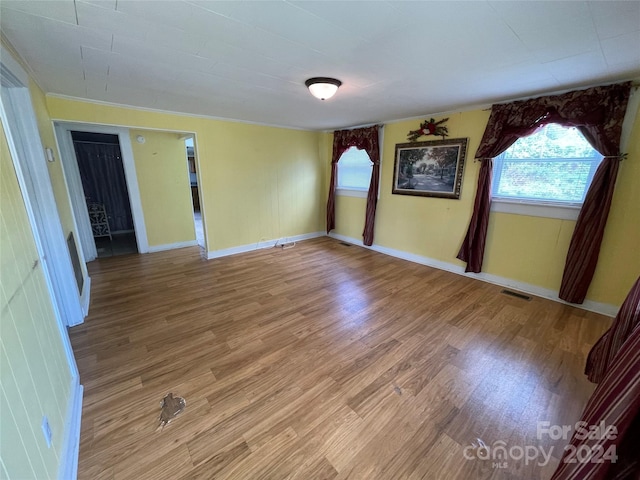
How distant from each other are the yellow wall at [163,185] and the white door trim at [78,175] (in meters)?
0.08

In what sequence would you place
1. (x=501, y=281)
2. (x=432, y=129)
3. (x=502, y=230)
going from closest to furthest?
1. (x=502, y=230)
2. (x=501, y=281)
3. (x=432, y=129)

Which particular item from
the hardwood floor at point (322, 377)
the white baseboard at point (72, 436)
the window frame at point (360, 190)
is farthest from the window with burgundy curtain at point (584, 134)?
the white baseboard at point (72, 436)

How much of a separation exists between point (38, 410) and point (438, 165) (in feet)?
14.5

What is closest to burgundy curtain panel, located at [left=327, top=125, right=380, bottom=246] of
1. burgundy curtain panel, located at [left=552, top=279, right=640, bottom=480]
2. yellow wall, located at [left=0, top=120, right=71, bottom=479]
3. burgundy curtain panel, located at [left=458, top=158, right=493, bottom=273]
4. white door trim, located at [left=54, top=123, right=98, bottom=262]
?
burgundy curtain panel, located at [left=458, top=158, right=493, bottom=273]

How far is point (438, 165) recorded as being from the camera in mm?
3777

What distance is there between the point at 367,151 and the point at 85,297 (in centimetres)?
454

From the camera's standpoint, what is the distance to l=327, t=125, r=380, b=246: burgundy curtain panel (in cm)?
450

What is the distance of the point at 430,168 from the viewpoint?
3879 mm

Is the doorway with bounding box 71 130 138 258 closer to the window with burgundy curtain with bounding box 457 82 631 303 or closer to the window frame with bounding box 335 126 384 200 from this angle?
the window frame with bounding box 335 126 384 200

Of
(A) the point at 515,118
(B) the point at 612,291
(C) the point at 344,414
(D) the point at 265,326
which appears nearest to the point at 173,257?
(D) the point at 265,326

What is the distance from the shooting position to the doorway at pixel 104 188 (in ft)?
16.9

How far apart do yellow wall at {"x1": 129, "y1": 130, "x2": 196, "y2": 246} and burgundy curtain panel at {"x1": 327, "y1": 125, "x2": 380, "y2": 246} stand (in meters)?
2.89

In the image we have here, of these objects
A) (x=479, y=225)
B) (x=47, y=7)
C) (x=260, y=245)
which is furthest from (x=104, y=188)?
(x=479, y=225)

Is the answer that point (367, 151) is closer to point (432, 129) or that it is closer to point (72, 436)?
point (432, 129)
